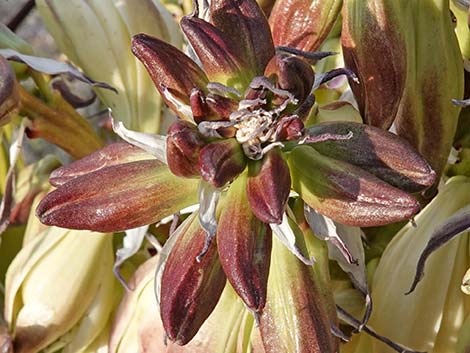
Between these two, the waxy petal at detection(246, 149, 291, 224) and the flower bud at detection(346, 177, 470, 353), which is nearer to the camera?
the waxy petal at detection(246, 149, 291, 224)

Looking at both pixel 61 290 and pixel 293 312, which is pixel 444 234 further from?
pixel 61 290

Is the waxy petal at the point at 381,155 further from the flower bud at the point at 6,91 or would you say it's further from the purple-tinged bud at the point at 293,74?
the flower bud at the point at 6,91

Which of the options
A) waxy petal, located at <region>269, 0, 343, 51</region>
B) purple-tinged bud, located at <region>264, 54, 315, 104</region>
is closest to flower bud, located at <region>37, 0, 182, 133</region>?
waxy petal, located at <region>269, 0, 343, 51</region>

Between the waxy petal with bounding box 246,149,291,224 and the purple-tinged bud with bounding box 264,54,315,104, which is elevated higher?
the purple-tinged bud with bounding box 264,54,315,104

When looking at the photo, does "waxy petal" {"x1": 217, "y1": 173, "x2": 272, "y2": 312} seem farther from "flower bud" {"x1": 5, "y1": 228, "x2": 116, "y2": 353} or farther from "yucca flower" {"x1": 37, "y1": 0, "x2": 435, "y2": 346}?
"flower bud" {"x1": 5, "y1": 228, "x2": 116, "y2": 353}

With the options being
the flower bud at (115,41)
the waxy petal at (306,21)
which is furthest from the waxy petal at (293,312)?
the flower bud at (115,41)

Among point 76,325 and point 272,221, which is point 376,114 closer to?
point 272,221

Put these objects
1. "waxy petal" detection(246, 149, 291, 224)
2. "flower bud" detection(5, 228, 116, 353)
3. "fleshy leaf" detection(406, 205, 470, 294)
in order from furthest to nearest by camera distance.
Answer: "flower bud" detection(5, 228, 116, 353), "fleshy leaf" detection(406, 205, 470, 294), "waxy petal" detection(246, 149, 291, 224)
